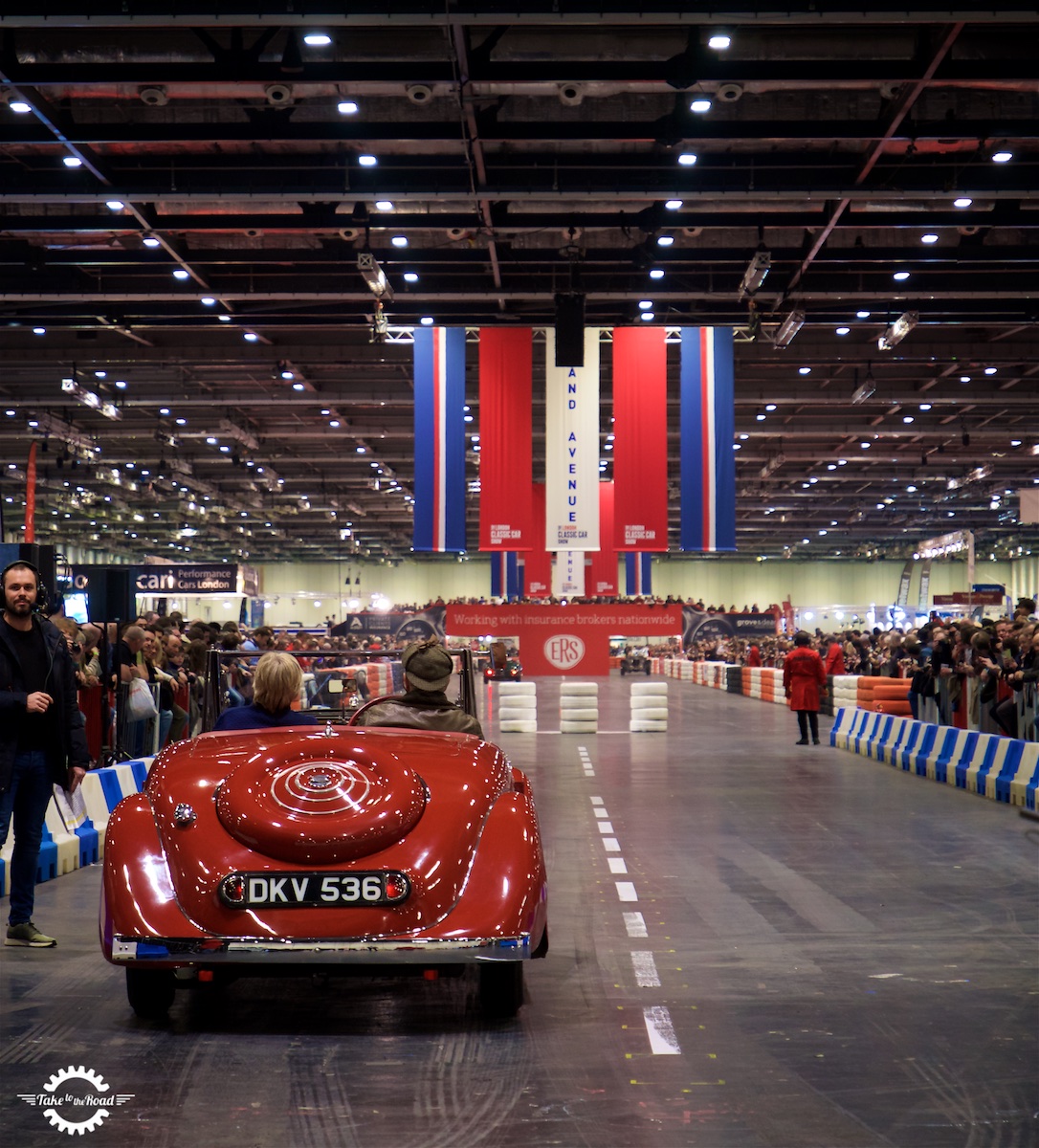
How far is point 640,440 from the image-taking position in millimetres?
22938

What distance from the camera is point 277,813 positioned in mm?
5105

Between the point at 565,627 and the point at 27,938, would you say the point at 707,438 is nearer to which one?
the point at 565,627

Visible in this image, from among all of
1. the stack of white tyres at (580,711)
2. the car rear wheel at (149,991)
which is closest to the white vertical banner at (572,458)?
the stack of white tyres at (580,711)

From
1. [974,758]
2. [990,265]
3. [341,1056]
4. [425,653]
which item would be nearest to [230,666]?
[425,653]

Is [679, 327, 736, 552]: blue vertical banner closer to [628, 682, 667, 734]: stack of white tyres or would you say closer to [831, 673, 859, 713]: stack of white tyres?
[628, 682, 667, 734]: stack of white tyres

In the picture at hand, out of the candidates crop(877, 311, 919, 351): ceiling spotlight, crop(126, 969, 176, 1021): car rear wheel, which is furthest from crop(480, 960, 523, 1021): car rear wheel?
crop(877, 311, 919, 351): ceiling spotlight

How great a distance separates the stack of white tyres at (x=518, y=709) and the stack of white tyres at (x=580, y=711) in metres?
0.65

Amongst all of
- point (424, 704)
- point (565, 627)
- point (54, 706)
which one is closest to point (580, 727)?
point (565, 627)

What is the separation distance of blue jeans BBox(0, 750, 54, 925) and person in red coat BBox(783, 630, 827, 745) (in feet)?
53.2

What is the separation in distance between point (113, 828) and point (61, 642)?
Answer: 2.07 m

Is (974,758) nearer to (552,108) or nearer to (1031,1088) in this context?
(552,108)

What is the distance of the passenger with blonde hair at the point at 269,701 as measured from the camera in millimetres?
6199

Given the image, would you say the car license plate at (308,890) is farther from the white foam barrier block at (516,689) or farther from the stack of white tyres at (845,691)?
the stack of white tyres at (845,691)

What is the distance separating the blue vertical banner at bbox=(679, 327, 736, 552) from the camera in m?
23.0
